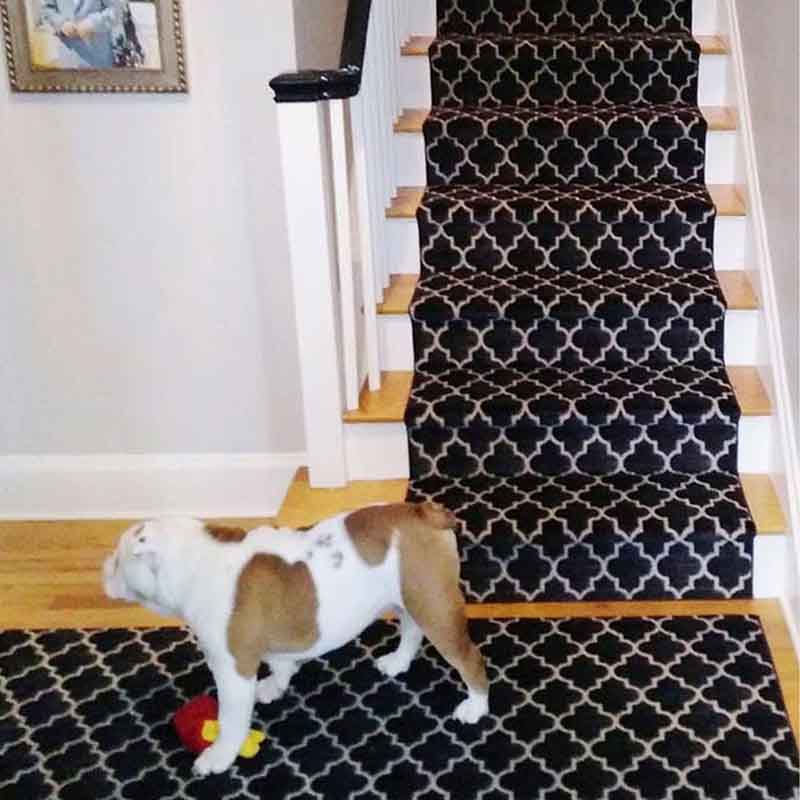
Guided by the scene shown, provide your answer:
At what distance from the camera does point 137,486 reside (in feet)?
11.8

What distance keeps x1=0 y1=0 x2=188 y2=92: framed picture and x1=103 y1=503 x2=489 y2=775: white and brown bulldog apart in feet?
4.86

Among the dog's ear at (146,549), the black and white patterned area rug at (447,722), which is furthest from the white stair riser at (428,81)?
the dog's ear at (146,549)

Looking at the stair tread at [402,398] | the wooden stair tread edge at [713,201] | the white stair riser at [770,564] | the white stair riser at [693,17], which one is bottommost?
the white stair riser at [770,564]

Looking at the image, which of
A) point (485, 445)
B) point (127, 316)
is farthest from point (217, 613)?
point (127, 316)

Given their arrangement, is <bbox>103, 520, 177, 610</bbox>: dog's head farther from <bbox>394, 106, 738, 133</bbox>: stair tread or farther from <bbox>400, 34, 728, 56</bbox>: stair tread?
<bbox>400, 34, 728, 56</bbox>: stair tread

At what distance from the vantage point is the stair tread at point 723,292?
2992mm

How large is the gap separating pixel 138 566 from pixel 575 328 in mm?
1393

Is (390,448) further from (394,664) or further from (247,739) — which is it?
(247,739)

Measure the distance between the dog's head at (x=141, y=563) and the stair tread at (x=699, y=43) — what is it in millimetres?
2010

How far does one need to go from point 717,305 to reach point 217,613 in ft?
5.14

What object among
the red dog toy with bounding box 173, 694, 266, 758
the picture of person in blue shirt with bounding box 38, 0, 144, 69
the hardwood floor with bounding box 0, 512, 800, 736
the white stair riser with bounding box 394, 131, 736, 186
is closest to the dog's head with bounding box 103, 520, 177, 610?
the red dog toy with bounding box 173, 694, 266, 758

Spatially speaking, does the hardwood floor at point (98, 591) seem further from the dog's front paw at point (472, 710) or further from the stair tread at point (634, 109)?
the stair tread at point (634, 109)

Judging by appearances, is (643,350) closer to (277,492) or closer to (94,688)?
(277,492)

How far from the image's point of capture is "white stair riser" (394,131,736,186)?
3.34 m
